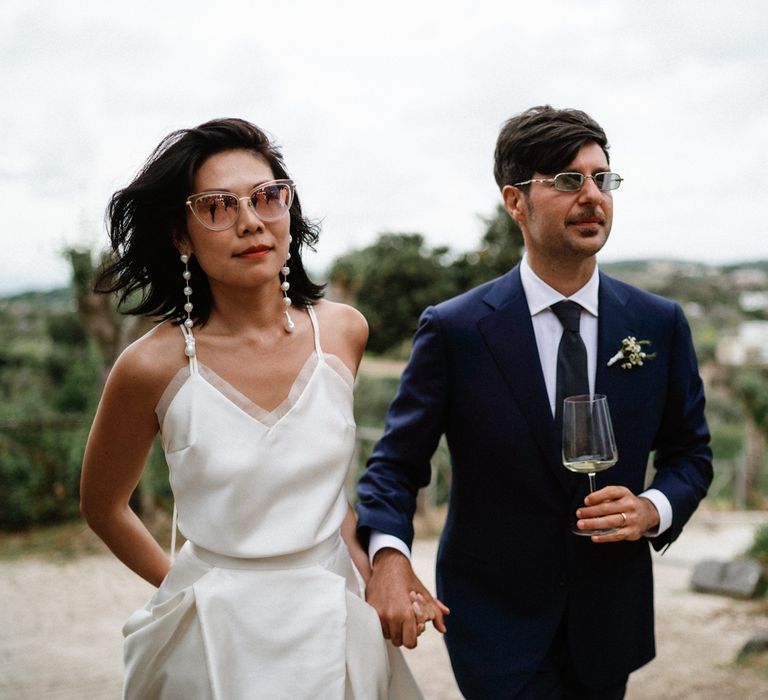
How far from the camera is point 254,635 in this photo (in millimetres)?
2197

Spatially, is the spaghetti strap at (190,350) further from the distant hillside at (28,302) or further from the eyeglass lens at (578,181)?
A: the distant hillside at (28,302)

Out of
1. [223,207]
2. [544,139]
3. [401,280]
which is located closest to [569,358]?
[544,139]

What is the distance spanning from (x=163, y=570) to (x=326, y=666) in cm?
72

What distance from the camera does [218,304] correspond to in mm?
2465

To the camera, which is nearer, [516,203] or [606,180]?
[606,180]

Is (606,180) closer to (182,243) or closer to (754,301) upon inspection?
(182,243)

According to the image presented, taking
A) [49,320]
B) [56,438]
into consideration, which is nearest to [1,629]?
[56,438]

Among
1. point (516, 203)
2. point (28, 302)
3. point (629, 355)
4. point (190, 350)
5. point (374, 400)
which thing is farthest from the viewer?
point (28, 302)

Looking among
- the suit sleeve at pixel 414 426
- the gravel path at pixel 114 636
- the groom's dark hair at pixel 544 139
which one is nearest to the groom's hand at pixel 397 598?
the suit sleeve at pixel 414 426

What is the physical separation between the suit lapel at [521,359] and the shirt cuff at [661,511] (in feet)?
0.85

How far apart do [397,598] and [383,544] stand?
0.64ft

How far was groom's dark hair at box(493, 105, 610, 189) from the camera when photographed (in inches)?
106

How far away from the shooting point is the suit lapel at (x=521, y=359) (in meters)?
2.69

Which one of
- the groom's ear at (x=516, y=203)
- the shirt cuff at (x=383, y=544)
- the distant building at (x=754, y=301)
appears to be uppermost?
the groom's ear at (x=516, y=203)
